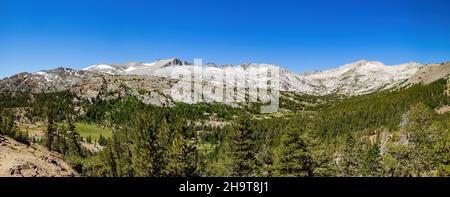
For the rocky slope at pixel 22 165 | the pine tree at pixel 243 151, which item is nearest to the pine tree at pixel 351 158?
the pine tree at pixel 243 151

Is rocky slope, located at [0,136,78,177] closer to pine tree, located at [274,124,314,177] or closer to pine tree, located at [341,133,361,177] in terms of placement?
pine tree, located at [274,124,314,177]

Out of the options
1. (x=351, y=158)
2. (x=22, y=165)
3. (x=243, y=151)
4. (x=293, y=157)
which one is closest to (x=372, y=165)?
(x=351, y=158)

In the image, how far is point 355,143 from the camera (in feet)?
255

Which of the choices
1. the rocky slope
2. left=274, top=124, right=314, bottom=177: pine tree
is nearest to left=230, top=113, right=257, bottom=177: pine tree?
left=274, top=124, right=314, bottom=177: pine tree

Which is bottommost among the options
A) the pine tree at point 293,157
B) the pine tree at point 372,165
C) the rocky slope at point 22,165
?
the pine tree at point 372,165

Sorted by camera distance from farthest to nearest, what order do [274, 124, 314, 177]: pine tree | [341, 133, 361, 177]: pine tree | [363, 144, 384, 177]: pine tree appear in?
[363, 144, 384, 177]: pine tree, [341, 133, 361, 177]: pine tree, [274, 124, 314, 177]: pine tree

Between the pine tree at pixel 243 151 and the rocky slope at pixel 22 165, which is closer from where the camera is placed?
the rocky slope at pixel 22 165

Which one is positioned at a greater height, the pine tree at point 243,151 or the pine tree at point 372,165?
the pine tree at point 243,151

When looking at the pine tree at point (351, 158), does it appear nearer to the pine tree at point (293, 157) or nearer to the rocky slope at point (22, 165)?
the pine tree at point (293, 157)
